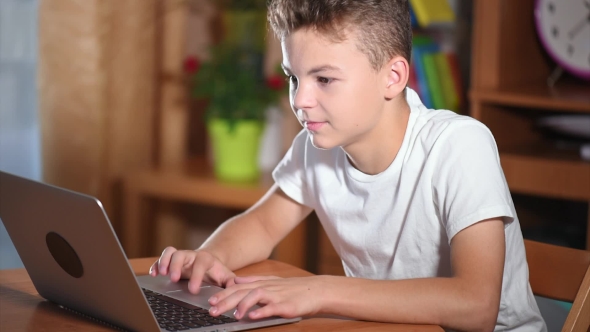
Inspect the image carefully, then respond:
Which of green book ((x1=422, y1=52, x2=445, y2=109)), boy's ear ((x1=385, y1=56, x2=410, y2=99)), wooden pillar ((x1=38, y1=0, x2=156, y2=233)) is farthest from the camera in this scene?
wooden pillar ((x1=38, y1=0, x2=156, y2=233))

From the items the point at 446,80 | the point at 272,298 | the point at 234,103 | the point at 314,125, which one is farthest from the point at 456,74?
the point at 272,298

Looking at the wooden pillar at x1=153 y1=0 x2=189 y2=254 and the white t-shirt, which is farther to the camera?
the wooden pillar at x1=153 y1=0 x2=189 y2=254

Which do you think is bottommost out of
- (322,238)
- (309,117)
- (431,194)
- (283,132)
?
(322,238)

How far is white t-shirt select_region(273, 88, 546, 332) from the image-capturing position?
1.25 m

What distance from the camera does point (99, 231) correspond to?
976 millimetres

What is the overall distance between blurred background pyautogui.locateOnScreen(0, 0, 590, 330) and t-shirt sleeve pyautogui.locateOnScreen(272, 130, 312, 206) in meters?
0.86

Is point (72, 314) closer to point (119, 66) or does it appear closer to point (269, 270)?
point (269, 270)

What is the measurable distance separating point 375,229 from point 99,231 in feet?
1.91

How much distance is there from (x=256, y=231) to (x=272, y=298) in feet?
1.43

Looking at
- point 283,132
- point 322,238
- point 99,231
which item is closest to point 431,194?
point 99,231

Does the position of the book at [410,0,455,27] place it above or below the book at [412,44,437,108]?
above

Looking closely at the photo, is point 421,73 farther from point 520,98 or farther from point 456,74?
point 520,98

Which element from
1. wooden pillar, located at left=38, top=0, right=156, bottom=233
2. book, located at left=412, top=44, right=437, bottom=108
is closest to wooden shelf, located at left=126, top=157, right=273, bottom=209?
wooden pillar, located at left=38, top=0, right=156, bottom=233

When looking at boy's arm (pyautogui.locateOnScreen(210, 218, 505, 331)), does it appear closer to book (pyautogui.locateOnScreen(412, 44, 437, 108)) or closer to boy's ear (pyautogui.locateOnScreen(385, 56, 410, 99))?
boy's ear (pyautogui.locateOnScreen(385, 56, 410, 99))
